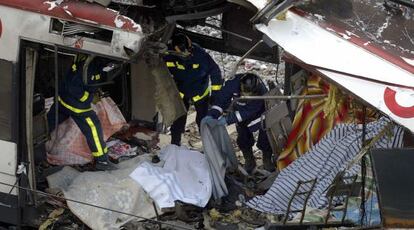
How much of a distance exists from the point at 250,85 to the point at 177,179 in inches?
60.5

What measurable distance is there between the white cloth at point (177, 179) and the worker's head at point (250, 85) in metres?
1.10

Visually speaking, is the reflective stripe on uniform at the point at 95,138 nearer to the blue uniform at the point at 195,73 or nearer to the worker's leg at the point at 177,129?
the blue uniform at the point at 195,73

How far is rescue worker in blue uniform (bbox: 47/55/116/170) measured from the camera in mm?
5867

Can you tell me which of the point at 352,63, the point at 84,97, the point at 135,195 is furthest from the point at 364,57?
the point at 84,97

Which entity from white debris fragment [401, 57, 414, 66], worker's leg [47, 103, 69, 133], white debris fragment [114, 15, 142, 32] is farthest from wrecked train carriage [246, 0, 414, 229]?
worker's leg [47, 103, 69, 133]

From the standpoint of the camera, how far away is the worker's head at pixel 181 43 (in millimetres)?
6215

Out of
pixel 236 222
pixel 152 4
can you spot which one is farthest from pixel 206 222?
pixel 152 4

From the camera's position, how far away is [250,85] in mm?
6750

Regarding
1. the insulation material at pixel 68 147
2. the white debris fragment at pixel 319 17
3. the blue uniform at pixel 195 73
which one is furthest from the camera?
the blue uniform at pixel 195 73

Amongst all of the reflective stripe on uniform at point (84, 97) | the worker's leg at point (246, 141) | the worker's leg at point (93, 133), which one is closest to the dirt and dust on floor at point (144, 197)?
the worker's leg at point (93, 133)

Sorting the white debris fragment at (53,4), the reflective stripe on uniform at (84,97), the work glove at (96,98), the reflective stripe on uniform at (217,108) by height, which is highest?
the white debris fragment at (53,4)

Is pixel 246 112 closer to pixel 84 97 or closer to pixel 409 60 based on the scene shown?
pixel 84 97

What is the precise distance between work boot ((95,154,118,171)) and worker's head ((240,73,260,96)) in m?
1.49

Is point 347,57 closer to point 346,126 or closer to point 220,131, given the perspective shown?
point 346,126
